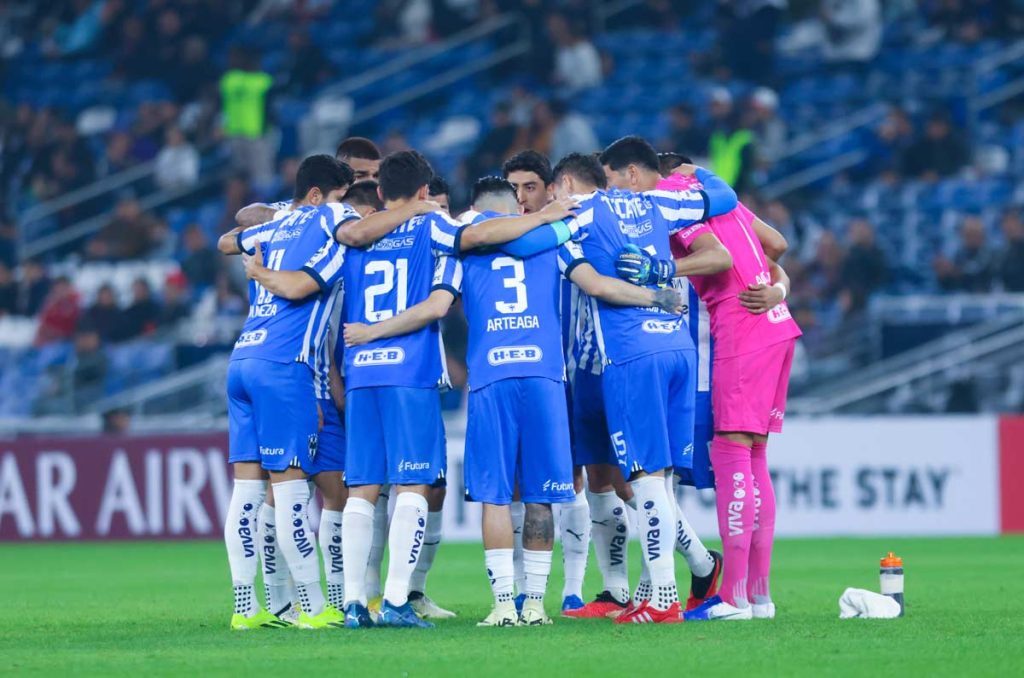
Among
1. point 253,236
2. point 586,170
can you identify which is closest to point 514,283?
point 586,170

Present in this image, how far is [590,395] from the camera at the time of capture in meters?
9.59

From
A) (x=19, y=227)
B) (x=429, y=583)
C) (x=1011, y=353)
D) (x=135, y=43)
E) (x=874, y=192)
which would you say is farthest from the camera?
(x=135, y=43)

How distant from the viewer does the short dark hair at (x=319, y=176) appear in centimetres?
951

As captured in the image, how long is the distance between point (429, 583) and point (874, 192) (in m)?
10.9

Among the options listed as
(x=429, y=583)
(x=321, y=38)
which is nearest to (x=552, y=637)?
(x=429, y=583)

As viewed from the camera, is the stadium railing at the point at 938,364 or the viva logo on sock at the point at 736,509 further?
the stadium railing at the point at 938,364

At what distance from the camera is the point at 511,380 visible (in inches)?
349

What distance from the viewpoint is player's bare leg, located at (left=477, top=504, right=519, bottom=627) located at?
28.8 ft

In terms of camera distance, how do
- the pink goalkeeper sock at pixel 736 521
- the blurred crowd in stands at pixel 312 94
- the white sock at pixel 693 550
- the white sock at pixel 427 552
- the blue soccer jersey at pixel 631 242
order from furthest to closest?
the blurred crowd in stands at pixel 312 94
the white sock at pixel 427 552
the white sock at pixel 693 550
the pink goalkeeper sock at pixel 736 521
the blue soccer jersey at pixel 631 242

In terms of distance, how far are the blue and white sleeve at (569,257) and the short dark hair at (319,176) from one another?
4.41 feet

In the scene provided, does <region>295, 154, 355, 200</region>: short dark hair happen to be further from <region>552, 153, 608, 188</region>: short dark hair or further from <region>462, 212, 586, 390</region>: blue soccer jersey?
<region>552, 153, 608, 188</region>: short dark hair

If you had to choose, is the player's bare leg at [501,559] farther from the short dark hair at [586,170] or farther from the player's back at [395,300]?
the short dark hair at [586,170]

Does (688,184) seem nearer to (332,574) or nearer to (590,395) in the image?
(590,395)

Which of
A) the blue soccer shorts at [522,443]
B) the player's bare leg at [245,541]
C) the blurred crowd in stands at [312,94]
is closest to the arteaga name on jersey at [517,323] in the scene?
the blue soccer shorts at [522,443]
